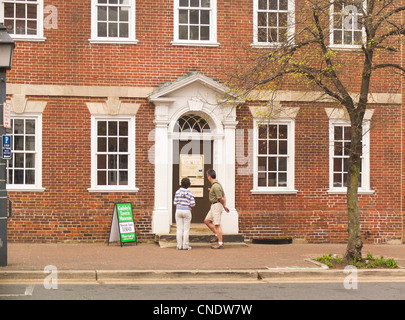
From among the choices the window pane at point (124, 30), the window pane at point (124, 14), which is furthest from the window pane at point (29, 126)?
the window pane at point (124, 14)

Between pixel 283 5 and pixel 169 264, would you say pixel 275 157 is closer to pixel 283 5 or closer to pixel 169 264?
pixel 283 5

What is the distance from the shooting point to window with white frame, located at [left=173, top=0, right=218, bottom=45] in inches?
708

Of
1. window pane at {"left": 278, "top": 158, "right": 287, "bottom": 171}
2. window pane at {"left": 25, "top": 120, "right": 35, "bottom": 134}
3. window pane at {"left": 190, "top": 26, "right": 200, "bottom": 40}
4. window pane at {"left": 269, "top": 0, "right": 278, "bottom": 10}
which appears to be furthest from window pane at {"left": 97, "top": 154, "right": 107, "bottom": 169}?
window pane at {"left": 269, "top": 0, "right": 278, "bottom": 10}

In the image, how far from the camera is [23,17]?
57.1 ft

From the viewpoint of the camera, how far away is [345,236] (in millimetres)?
18484

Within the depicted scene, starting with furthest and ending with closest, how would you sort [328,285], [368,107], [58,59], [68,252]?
[368,107] → [58,59] → [68,252] → [328,285]

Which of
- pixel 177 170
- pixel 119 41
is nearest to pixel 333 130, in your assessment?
pixel 177 170

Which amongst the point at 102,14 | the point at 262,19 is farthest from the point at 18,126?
the point at 262,19

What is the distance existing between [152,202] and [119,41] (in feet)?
14.2

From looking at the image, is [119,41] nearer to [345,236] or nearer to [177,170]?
[177,170]

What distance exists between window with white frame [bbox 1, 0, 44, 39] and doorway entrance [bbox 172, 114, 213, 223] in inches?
177

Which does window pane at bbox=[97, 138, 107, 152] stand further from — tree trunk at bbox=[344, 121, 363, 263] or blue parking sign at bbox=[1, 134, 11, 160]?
tree trunk at bbox=[344, 121, 363, 263]

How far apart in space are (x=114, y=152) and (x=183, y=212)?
9.72ft

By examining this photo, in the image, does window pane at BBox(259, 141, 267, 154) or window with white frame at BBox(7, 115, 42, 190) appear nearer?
window with white frame at BBox(7, 115, 42, 190)
